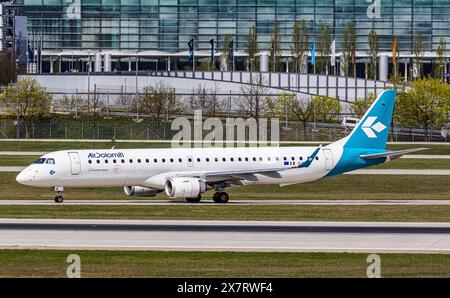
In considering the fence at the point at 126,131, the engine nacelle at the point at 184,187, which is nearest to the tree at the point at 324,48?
the fence at the point at 126,131

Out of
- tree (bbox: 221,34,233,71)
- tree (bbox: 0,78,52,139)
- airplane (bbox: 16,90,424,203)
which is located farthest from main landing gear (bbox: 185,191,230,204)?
tree (bbox: 221,34,233,71)

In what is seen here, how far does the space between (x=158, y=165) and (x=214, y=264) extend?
2733 cm

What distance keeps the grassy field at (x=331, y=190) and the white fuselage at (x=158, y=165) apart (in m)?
3.89

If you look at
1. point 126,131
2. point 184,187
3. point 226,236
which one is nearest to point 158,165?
point 184,187

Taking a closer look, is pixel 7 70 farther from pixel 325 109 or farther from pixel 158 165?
pixel 158 165

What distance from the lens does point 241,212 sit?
57844mm

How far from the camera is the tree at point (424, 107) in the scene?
402 feet

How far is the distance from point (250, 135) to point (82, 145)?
18.1 m

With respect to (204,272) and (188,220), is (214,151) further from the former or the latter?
(204,272)

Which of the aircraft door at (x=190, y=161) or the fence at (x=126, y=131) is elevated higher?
the fence at (x=126, y=131)

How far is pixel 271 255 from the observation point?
40281 mm

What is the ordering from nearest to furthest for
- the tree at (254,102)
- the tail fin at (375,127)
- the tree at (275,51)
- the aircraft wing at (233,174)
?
the aircraft wing at (233,174)
the tail fin at (375,127)
the tree at (254,102)
the tree at (275,51)

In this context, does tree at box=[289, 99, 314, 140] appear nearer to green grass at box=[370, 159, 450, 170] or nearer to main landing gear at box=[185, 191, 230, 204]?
green grass at box=[370, 159, 450, 170]

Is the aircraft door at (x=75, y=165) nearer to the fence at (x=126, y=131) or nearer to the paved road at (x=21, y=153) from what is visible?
the paved road at (x=21, y=153)
